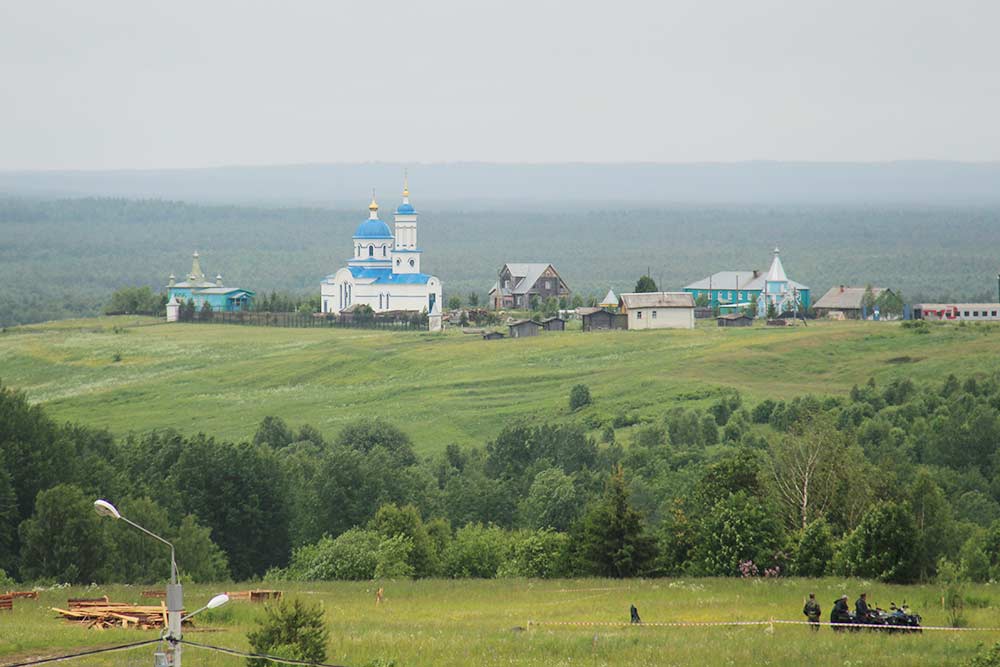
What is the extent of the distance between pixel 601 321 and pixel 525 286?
2842 centimetres

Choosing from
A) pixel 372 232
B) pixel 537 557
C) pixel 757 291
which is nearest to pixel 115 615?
pixel 537 557

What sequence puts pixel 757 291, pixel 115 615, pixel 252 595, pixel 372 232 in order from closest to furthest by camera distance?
pixel 115 615 < pixel 252 595 < pixel 757 291 < pixel 372 232

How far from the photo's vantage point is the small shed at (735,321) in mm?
115500

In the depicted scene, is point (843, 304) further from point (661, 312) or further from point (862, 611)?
point (862, 611)

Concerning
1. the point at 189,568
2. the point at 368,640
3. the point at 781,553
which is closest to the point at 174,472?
the point at 189,568

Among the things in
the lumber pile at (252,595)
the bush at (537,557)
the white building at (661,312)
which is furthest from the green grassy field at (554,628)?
the white building at (661,312)

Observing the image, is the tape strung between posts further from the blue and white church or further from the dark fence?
the blue and white church

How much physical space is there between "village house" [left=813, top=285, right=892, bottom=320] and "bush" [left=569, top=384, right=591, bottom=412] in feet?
127

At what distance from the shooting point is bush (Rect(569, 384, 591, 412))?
3425 inches

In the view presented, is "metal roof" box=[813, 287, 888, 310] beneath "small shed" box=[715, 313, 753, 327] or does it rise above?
above

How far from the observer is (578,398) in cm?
8725

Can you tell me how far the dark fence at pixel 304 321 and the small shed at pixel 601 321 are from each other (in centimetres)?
1212

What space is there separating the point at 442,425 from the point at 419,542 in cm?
3700

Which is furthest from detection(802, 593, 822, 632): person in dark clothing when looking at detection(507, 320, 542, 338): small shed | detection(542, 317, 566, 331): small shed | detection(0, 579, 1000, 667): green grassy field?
detection(542, 317, 566, 331): small shed
